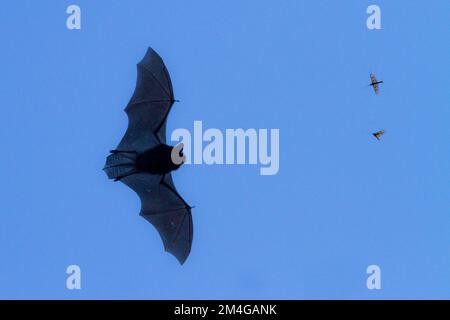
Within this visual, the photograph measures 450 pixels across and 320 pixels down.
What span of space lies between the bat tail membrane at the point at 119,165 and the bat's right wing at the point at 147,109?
203 millimetres

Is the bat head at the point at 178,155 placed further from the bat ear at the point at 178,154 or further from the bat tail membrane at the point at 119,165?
the bat tail membrane at the point at 119,165

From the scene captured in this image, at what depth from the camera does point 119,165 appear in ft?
47.5

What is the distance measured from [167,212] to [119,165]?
5.55 feet

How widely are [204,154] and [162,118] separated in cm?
157

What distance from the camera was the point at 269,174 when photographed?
16.0m

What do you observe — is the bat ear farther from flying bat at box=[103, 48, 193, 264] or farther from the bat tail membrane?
the bat tail membrane

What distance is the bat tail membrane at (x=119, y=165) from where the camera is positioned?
14.4 metres

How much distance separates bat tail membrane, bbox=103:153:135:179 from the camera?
565 inches

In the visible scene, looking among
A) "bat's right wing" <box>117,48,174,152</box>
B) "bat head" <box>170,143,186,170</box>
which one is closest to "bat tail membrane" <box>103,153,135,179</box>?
"bat's right wing" <box>117,48,174,152</box>

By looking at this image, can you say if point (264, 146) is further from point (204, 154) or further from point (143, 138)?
point (143, 138)

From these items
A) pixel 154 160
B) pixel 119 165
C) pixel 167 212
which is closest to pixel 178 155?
pixel 154 160

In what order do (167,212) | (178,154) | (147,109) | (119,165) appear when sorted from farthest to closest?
(167,212), (147,109), (119,165), (178,154)

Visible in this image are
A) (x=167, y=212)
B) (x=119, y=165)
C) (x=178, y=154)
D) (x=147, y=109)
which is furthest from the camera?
(x=167, y=212)

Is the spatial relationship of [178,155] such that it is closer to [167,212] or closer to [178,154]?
[178,154]
